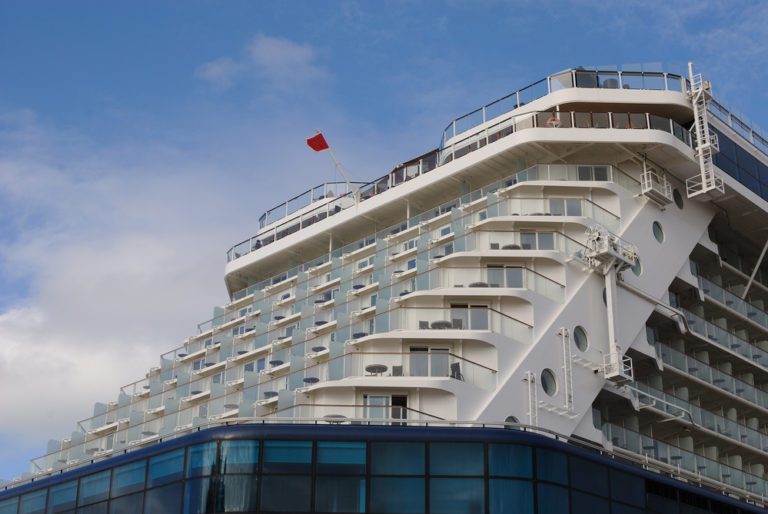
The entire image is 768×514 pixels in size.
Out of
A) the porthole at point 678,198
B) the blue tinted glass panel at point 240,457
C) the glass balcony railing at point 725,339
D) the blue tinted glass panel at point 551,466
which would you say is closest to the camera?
the blue tinted glass panel at point 240,457

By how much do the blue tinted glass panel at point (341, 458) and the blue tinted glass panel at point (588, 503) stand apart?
641 centimetres

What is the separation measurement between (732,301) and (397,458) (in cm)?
2090

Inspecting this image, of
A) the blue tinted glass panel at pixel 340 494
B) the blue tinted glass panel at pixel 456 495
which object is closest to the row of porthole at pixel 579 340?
the blue tinted glass panel at pixel 456 495

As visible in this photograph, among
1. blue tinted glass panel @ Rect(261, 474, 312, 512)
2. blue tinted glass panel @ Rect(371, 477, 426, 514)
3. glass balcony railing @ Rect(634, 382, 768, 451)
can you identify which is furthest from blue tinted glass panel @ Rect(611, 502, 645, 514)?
blue tinted glass panel @ Rect(261, 474, 312, 512)

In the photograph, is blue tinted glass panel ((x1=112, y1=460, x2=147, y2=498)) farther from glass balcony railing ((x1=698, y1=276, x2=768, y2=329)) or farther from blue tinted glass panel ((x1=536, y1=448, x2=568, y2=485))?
glass balcony railing ((x1=698, y1=276, x2=768, y2=329))

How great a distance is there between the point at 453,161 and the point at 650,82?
8050 millimetres

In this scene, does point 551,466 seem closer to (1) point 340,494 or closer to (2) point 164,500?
(1) point 340,494

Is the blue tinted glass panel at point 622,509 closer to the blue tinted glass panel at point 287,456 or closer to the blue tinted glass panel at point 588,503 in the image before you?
the blue tinted glass panel at point 588,503

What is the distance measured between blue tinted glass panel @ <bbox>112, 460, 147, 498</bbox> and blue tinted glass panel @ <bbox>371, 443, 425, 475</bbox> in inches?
287

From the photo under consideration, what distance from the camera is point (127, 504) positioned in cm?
3753

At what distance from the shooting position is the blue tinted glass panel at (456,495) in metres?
34.7

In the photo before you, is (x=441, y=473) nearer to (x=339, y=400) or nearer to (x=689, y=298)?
(x=339, y=400)

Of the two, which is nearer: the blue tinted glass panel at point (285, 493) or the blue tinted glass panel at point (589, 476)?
the blue tinted glass panel at point (285, 493)

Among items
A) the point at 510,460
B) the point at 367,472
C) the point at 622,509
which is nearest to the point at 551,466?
the point at 510,460
